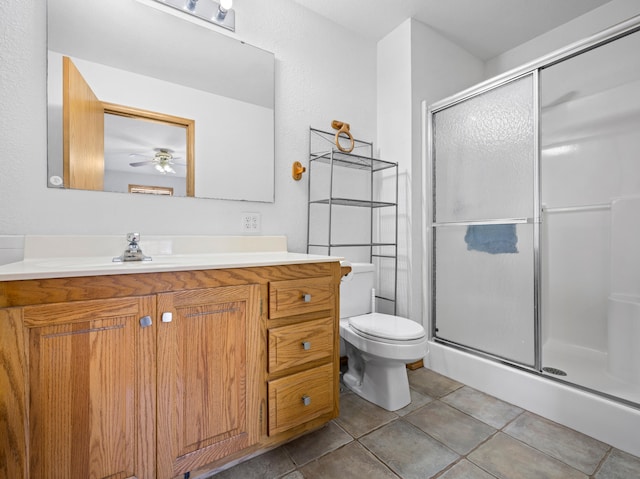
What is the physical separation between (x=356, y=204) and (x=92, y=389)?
68.6 inches

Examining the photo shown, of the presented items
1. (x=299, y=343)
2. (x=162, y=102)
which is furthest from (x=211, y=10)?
(x=299, y=343)

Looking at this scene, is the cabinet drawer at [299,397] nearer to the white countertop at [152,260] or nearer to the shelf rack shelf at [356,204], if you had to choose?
the white countertop at [152,260]

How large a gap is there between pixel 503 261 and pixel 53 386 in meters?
2.16

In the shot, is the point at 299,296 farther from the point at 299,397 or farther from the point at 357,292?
the point at 357,292

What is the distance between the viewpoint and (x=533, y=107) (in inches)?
65.8

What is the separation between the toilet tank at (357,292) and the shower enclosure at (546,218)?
1.76 feet

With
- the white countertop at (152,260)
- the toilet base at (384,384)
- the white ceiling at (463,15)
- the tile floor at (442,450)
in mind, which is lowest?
the tile floor at (442,450)

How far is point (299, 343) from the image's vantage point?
1284 mm

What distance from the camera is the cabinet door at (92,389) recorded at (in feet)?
2.69

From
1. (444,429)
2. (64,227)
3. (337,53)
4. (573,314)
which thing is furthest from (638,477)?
(337,53)

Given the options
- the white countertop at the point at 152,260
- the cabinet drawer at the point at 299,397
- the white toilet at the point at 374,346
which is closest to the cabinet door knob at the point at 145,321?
the white countertop at the point at 152,260

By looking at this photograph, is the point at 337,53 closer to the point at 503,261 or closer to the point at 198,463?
the point at 503,261

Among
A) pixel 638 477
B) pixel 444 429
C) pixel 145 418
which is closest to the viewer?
pixel 145 418

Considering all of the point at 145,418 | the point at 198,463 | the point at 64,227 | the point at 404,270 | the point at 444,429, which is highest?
the point at 64,227
